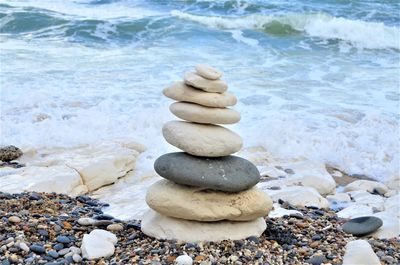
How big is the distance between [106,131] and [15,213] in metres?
4.08

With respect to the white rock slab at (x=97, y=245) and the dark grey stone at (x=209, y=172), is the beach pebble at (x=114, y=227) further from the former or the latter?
the dark grey stone at (x=209, y=172)

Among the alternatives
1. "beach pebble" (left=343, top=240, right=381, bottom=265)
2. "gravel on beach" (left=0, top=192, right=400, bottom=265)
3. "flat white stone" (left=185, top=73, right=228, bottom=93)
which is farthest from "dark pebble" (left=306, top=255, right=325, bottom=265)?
"flat white stone" (left=185, top=73, right=228, bottom=93)

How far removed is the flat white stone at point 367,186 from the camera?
6.83m

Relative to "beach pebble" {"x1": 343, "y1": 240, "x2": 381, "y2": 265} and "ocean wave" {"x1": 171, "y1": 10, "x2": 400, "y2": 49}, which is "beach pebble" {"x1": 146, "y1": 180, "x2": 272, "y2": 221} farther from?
"ocean wave" {"x1": 171, "y1": 10, "x2": 400, "y2": 49}

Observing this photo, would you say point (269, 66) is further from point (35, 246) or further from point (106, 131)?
point (35, 246)

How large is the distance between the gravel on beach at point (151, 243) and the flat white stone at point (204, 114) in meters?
0.86

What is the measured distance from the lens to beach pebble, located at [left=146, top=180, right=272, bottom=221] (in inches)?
167

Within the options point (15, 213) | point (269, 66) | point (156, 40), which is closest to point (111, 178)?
point (15, 213)

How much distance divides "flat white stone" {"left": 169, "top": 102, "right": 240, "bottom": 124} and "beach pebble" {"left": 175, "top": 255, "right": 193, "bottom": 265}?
1.01 m

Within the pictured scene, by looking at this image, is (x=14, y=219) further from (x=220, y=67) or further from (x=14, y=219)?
(x=220, y=67)

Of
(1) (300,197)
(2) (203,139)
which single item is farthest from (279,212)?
(2) (203,139)

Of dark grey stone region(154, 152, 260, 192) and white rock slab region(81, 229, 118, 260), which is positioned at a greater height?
dark grey stone region(154, 152, 260, 192)

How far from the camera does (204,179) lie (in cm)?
421

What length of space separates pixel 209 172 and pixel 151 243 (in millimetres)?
633
